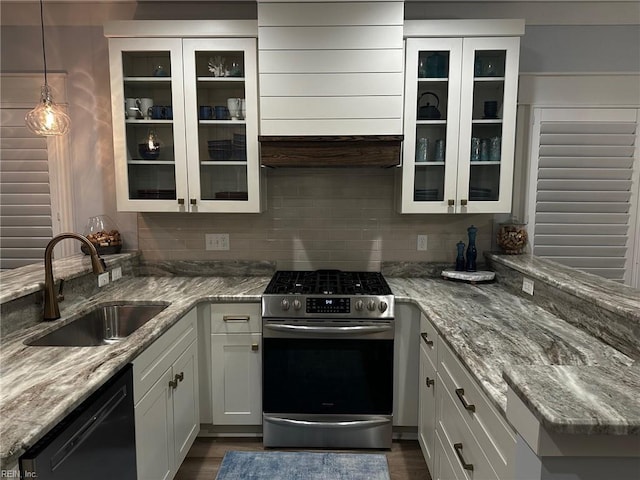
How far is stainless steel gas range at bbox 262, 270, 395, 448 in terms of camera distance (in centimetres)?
239

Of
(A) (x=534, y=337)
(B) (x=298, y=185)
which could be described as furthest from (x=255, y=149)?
(A) (x=534, y=337)

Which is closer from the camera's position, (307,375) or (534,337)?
(534,337)

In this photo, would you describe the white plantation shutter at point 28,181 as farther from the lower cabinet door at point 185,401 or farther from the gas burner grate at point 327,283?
the gas burner grate at point 327,283

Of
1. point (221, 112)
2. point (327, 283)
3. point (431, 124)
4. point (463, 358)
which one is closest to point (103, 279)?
point (221, 112)

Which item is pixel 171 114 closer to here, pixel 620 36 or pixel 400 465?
pixel 400 465

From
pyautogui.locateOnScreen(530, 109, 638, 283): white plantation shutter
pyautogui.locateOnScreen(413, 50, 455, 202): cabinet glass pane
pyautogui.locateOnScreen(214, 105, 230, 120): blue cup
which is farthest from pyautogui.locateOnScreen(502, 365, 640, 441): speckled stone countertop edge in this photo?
pyautogui.locateOnScreen(214, 105, 230, 120): blue cup

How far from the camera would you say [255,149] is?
2.62 m

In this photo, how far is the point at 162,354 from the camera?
6.31 feet

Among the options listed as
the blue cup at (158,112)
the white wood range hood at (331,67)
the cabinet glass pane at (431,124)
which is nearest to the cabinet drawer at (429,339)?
the cabinet glass pane at (431,124)

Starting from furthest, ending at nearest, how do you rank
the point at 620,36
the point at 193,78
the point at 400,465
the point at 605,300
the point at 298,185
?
the point at 298,185, the point at 620,36, the point at 193,78, the point at 400,465, the point at 605,300

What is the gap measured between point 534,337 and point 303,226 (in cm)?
169

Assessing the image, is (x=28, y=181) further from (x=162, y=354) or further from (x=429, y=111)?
(x=429, y=111)

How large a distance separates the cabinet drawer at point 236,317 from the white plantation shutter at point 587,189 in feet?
6.57

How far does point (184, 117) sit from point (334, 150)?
97cm
